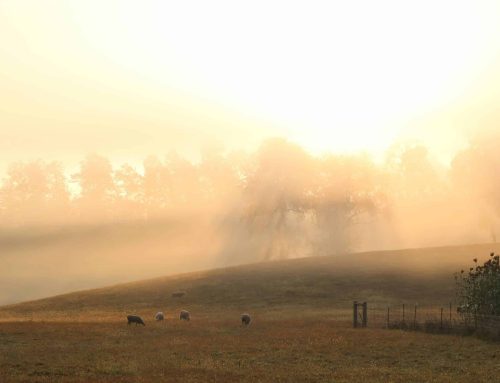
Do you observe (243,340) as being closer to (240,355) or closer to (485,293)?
(240,355)

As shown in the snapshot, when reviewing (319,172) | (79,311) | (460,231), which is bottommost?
(79,311)

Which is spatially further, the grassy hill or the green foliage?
the grassy hill

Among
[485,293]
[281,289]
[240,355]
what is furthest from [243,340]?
[281,289]

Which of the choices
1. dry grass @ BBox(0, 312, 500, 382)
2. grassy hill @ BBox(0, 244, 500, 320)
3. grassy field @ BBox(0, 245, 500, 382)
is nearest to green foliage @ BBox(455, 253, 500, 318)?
dry grass @ BBox(0, 312, 500, 382)

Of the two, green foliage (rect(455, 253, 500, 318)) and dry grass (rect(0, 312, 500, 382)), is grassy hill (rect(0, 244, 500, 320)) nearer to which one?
dry grass (rect(0, 312, 500, 382))

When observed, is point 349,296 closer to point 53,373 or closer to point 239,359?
point 239,359

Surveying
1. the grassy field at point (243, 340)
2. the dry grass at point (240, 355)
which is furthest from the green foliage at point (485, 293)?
the grassy field at point (243, 340)

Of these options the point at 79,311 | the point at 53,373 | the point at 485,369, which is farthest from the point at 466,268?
the point at 53,373

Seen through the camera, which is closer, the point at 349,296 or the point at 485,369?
the point at 485,369

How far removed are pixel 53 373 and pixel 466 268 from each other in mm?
89451

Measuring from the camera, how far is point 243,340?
136 feet

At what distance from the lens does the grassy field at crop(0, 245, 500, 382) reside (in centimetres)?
2739

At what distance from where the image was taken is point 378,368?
28922mm

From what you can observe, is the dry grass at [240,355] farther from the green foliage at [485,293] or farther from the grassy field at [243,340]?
the green foliage at [485,293]
